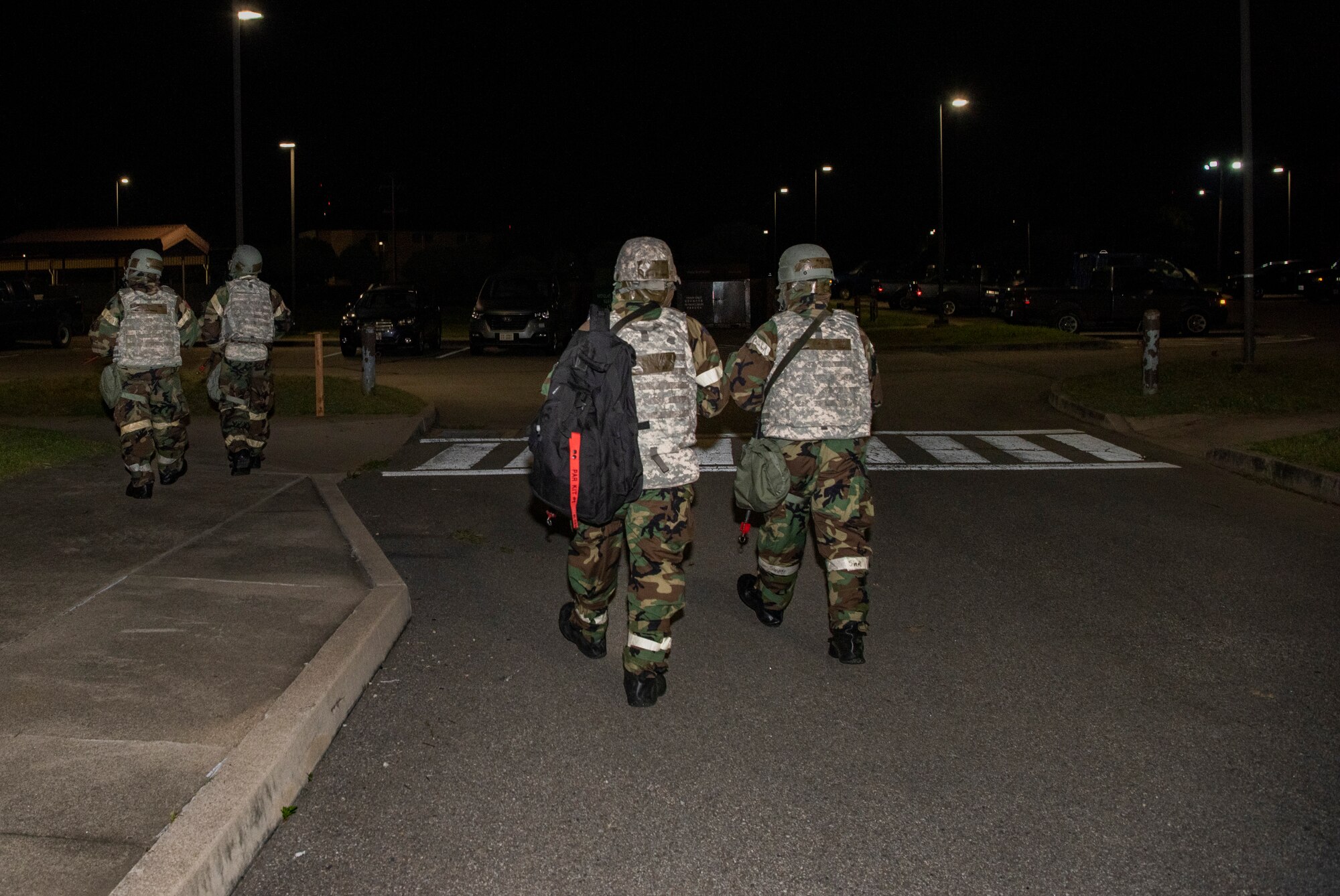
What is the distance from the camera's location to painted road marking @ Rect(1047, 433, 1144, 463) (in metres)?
13.1

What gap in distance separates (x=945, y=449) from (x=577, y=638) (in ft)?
26.9

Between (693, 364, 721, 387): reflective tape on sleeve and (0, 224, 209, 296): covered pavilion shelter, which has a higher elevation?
(0, 224, 209, 296): covered pavilion shelter

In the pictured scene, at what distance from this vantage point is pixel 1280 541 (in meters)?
9.02

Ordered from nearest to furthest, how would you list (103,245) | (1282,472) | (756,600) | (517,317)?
(756,600)
(1282,472)
(517,317)
(103,245)

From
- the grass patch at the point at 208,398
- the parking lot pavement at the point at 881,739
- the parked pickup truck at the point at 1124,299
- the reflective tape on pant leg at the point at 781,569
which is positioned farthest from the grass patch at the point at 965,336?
the reflective tape on pant leg at the point at 781,569

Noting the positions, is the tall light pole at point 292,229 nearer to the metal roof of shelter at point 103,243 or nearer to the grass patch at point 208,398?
the metal roof of shelter at point 103,243

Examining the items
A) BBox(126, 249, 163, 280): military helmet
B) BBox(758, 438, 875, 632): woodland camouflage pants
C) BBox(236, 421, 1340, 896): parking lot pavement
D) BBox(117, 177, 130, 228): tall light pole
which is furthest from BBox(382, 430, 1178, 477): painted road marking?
BBox(117, 177, 130, 228): tall light pole

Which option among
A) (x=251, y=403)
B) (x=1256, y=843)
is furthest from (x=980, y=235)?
(x=1256, y=843)

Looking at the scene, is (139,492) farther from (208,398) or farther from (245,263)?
(208,398)

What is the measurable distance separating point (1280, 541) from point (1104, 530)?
3.74 ft

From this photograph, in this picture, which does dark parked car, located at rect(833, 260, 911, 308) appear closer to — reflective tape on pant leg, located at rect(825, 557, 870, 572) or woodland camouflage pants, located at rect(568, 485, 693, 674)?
reflective tape on pant leg, located at rect(825, 557, 870, 572)

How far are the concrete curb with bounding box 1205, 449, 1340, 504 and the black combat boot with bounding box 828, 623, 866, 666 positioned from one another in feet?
20.0

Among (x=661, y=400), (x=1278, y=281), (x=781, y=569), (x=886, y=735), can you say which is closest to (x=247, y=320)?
(x=781, y=569)

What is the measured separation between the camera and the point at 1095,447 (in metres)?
13.9
